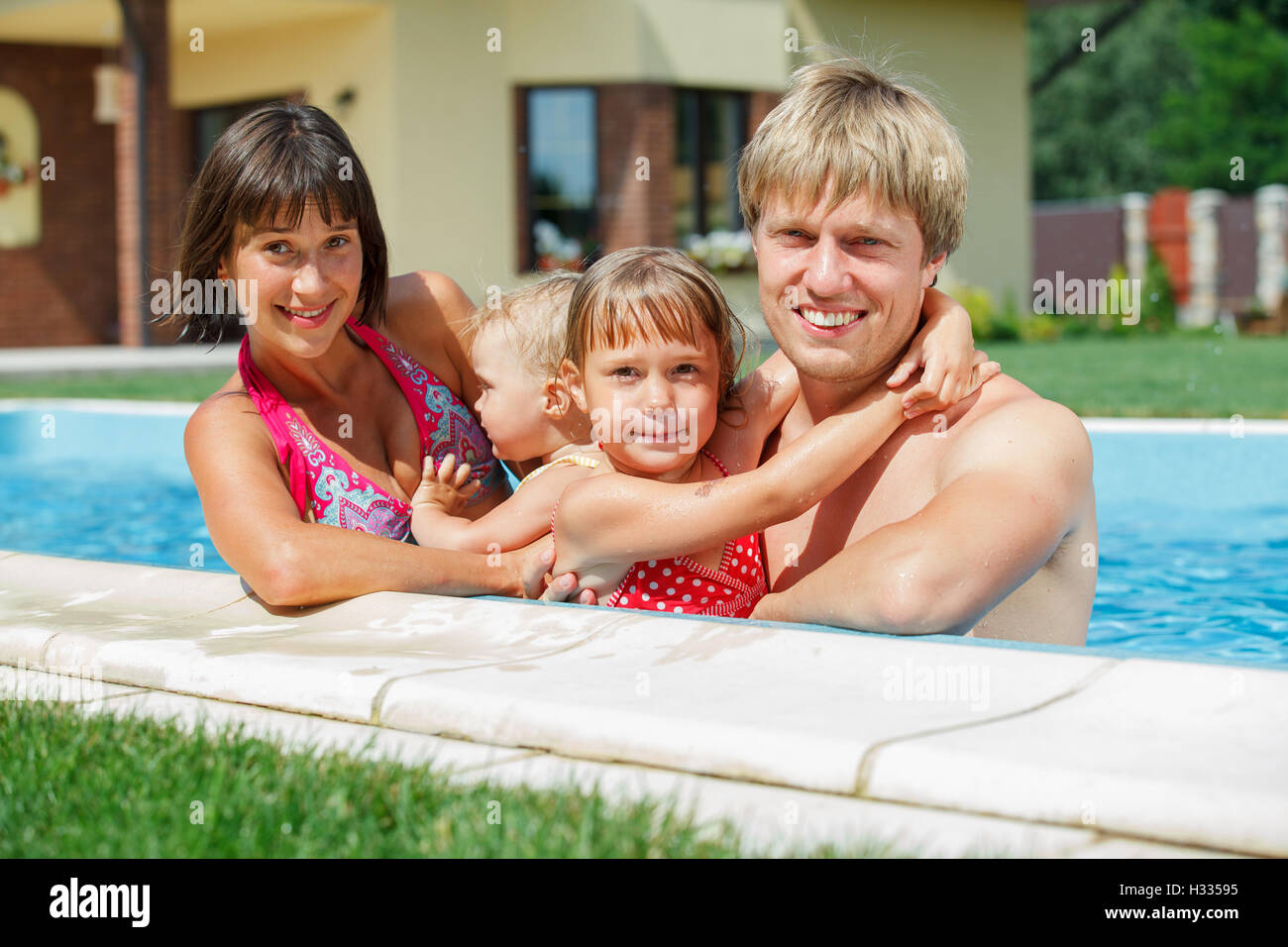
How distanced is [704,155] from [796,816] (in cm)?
1648

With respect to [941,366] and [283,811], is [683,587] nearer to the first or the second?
[941,366]

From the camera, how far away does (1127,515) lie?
744 cm

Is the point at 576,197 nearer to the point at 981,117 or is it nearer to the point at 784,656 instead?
the point at 981,117

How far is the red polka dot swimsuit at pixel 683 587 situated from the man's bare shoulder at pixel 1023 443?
0.58m

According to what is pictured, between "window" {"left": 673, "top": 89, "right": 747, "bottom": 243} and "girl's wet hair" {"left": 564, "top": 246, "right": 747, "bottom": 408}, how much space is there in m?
14.6

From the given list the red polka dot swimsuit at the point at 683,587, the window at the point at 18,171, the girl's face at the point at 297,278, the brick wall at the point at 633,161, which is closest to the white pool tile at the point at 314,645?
the red polka dot swimsuit at the point at 683,587

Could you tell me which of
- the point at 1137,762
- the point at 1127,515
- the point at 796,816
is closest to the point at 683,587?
the point at 796,816

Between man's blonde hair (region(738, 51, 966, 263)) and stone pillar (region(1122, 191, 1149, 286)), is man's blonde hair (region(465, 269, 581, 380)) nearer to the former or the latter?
man's blonde hair (region(738, 51, 966, 263))

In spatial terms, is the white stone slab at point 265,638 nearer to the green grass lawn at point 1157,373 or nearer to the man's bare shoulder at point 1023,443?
the man's bare shoulder at point 1023,443

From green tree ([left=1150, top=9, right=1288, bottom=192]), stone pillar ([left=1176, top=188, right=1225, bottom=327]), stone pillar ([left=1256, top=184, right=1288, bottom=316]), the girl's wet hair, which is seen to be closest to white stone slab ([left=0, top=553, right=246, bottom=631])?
the girl's wet hair

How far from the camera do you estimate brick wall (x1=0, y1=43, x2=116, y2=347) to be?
1736cm

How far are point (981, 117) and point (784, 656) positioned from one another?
18.9 m

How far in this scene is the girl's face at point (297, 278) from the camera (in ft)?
10.9
